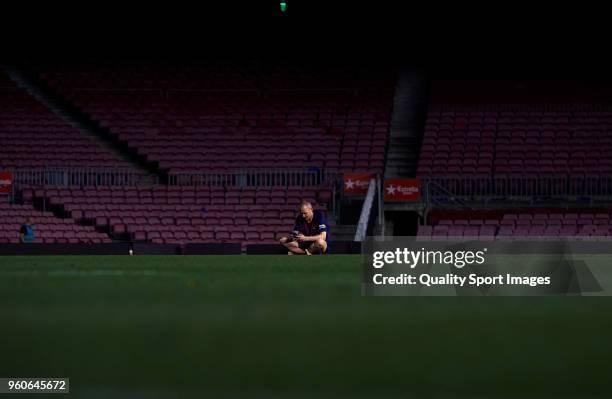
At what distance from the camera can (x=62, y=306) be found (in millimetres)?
4992

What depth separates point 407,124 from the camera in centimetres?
3111

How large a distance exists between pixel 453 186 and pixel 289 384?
23.8m

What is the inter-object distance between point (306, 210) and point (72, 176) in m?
15.4

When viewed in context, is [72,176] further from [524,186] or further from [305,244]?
[305,244]

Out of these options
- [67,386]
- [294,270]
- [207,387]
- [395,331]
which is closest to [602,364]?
[395,331]

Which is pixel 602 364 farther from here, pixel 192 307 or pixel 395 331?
pixel 192 307

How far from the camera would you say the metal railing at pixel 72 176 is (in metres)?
26.2

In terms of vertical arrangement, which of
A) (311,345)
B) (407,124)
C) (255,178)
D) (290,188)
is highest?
(407,124)

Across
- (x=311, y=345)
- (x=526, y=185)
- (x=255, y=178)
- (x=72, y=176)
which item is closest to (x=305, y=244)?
(x=311, y=345)

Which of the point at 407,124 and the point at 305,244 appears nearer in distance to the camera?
the point at 305,244

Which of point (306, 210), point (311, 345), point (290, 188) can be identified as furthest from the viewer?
point (290, 188)

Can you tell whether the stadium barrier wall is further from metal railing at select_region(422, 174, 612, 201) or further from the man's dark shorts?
the man's dark shorts

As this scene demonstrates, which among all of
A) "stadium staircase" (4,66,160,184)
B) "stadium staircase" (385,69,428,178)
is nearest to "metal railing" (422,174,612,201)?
"stadium staircase" (385,69,428,178)

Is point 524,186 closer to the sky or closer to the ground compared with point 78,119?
closer to the ground
